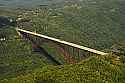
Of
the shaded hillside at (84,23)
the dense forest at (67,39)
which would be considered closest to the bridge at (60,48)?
the dense forest at (67,39)

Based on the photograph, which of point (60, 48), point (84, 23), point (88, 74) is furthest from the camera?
point (84, 23)

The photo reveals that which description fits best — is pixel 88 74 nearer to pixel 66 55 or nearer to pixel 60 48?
pixel 66 55

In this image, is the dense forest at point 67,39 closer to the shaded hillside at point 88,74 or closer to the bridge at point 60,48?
the shaded hillside at point 88,74

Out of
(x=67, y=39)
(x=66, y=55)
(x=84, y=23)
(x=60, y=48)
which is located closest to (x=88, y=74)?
(x=66, y=55)

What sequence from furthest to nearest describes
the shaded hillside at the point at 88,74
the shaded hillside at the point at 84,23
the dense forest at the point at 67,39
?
the shaded hillside at the point at 84,23, the dense forest at the point at 67,39, the shaded hillside at the point at 88,74

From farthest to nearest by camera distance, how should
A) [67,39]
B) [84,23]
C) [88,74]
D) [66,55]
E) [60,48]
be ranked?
1. [84,23]
2. [67,39]
3. [60,48]
4. [66,55]
5. [88,74]

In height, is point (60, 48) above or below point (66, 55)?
above

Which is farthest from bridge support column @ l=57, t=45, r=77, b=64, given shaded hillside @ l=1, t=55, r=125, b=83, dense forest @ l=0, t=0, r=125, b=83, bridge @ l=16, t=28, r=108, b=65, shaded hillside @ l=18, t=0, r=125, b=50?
shaded hillside @ l=1, t=55, r=125, b=83

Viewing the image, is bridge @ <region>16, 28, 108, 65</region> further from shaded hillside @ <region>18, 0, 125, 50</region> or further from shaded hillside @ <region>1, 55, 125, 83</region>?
shaded hillside @ <region>1, 55, 125, 83</region>
